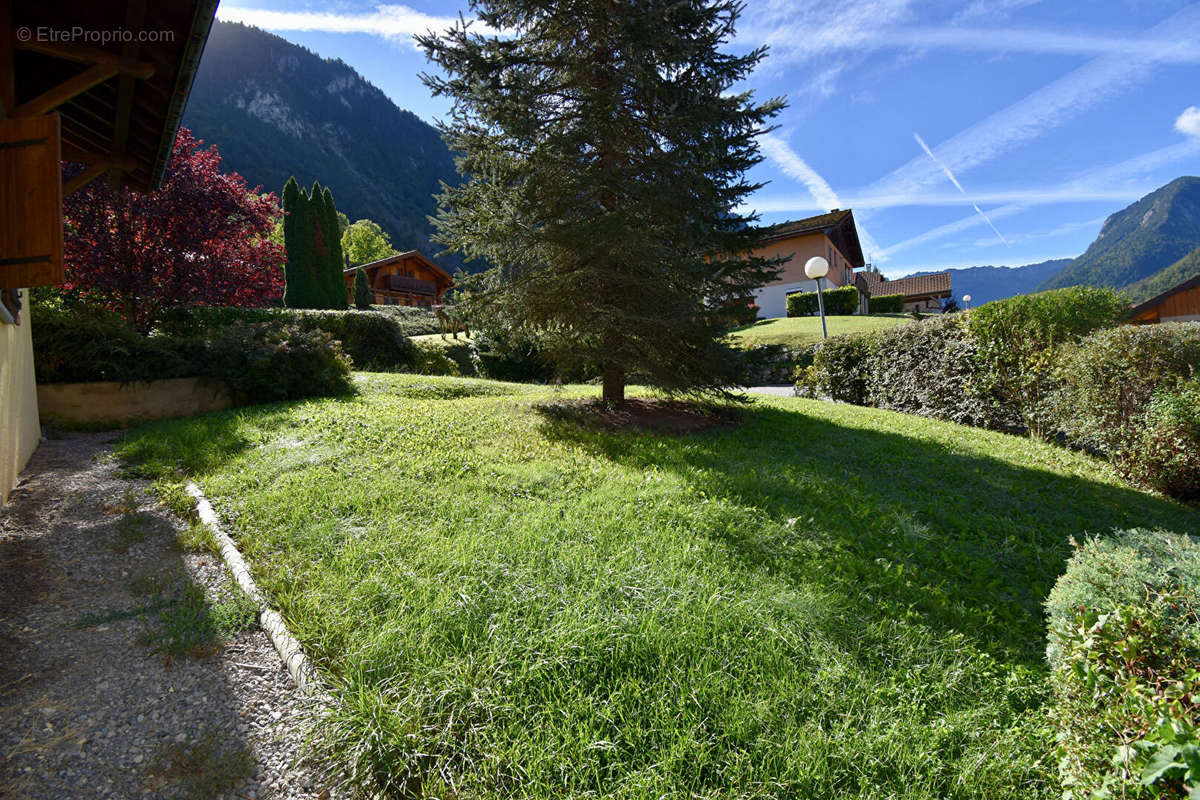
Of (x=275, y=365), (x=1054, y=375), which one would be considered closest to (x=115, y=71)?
(x=275, y=365)

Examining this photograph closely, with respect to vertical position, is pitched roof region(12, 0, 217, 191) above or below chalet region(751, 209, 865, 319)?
below

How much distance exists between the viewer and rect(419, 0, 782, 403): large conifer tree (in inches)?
251

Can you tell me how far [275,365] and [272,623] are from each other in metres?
7.29

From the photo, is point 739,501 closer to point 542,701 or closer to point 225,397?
point 542,701

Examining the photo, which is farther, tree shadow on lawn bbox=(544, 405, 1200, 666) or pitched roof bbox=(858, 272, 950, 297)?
pitched roof bbox=(858, 272, 950, 297)

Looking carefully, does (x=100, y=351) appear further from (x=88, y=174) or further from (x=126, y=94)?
(x=126, y=94)

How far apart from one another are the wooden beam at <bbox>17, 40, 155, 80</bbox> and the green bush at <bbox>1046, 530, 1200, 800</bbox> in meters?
7.83

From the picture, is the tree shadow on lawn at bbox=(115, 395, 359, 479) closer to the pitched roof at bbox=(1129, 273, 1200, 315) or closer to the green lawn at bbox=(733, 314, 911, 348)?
the green lawn at bbox=(733, 314, 911, 348)

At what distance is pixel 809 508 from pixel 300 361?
8.59 meters

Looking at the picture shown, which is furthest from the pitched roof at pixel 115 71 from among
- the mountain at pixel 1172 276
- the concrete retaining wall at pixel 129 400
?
the mountain at pixel 1172 276

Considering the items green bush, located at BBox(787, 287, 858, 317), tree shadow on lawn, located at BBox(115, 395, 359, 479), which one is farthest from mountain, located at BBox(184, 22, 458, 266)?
tree shadow on lawn, located at BBox(115, 395, 359, 479)

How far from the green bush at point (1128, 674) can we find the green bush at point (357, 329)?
13.2 meters

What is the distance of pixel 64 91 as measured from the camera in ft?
15.3

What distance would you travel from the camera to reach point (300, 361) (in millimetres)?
8930
